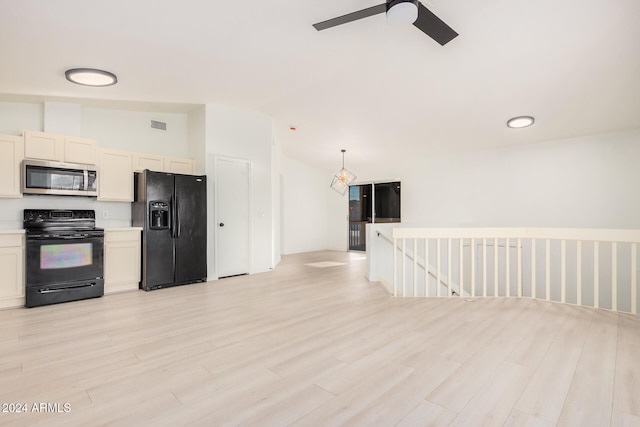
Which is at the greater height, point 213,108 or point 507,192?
point 213,108

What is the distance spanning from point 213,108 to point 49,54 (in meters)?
2.28

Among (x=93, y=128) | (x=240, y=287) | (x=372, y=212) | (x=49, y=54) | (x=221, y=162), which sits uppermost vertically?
(x=49, y=54)

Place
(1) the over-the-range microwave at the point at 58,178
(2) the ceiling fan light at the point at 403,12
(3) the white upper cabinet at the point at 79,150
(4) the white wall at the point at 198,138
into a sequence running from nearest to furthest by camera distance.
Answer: (2) the ceiling fan light at the point at 403,12 → (1) the over-the-range microwave at the point at 58,178 → (3) the white upper cabinet at the point at 79,150 → (4) the white wall at the point at 198,138

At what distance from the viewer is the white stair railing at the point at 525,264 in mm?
3715

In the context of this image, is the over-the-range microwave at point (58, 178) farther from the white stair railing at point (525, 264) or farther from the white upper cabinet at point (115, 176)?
the white stair railing at point (525, 264)

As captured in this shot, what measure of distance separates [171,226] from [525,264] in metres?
6.57

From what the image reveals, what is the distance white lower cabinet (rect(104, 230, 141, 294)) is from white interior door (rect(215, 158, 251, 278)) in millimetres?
1203

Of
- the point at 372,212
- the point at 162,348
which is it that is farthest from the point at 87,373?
the point at 372,212

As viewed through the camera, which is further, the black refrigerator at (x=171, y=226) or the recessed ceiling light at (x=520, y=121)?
the recessed ceiling light at (x=520, y=121)

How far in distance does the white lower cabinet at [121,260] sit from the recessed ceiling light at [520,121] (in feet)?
19.5

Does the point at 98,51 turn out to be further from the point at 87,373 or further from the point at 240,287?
the point at 240,287

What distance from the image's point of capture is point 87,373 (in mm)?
2125

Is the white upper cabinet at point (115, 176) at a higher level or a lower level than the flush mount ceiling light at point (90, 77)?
lower

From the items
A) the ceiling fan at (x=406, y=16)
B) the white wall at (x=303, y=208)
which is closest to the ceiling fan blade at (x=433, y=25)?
the ceiling fan at (x=406, y=16)
